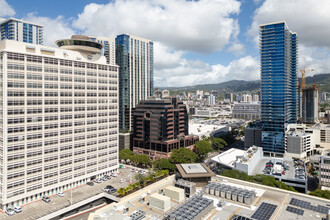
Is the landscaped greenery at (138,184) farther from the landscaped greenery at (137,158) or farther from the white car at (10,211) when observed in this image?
the white car at (10,211)

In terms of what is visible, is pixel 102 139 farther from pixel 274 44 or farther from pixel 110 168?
pixel 274 44

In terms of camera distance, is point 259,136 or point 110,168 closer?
point 110,168

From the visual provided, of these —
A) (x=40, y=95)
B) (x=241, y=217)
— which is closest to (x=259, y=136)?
(x=241, y=217)

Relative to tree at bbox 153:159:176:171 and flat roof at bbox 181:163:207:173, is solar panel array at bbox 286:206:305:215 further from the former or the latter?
tree at bbox 153:159:176:171

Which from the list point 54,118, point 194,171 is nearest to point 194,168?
point 194,171

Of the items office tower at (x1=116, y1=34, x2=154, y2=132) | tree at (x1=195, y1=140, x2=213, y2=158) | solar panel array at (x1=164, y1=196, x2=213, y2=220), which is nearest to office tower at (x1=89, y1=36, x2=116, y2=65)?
office tower at (x1=116, y1=34, x2=154, y2=132)

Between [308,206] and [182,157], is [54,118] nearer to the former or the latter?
[182,157]
